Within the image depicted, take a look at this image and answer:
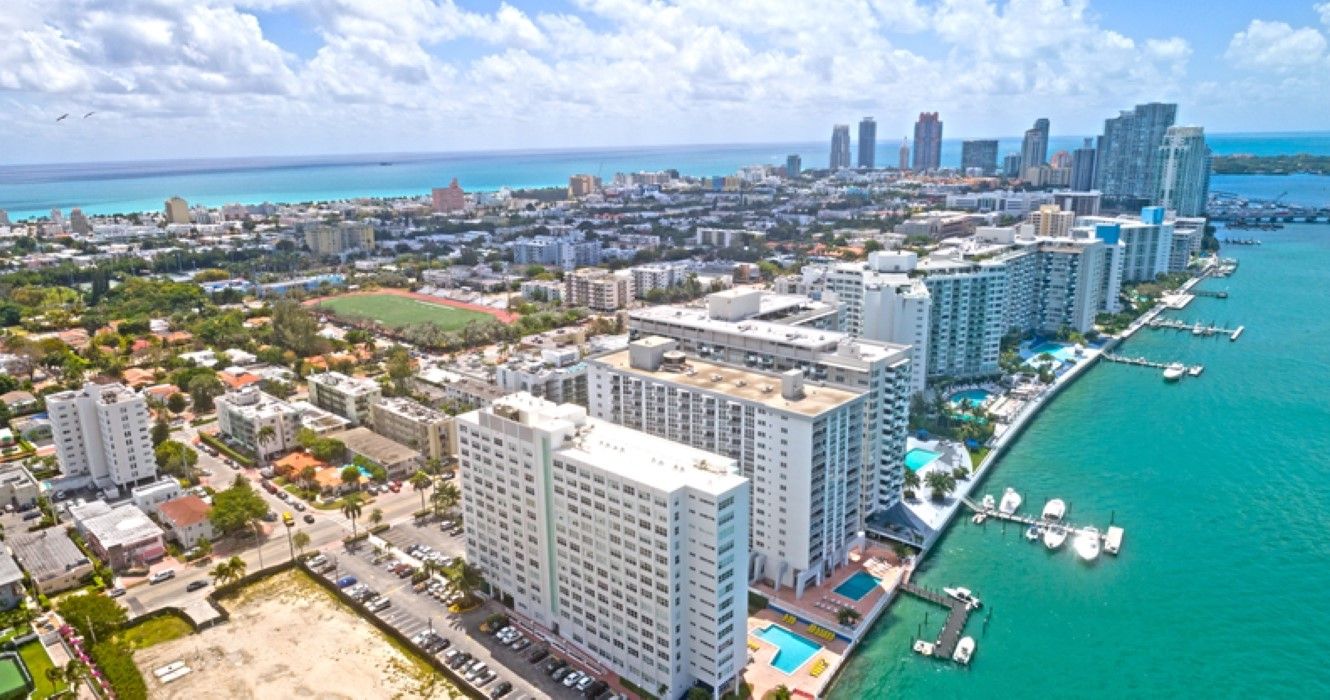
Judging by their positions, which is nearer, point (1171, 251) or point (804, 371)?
point (804, 371)

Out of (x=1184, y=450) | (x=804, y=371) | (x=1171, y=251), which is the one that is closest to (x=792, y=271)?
(x=1171, y=251)

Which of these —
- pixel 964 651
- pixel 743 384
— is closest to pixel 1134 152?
pixel 743 384

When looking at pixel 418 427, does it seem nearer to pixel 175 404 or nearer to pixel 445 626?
pixel 445 626

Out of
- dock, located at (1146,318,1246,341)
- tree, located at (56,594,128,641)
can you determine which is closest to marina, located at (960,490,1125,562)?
tree, located at (56,594,128,641)

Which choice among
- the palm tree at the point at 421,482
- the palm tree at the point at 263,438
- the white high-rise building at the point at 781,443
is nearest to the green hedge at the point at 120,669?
the palm tree at the point at 421,482

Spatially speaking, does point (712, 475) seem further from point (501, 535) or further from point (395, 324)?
point (395, 324)

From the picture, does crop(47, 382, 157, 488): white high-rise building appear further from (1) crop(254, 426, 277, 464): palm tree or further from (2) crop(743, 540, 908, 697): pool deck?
(2) crop(743, 540, 908, 697): pool deck
